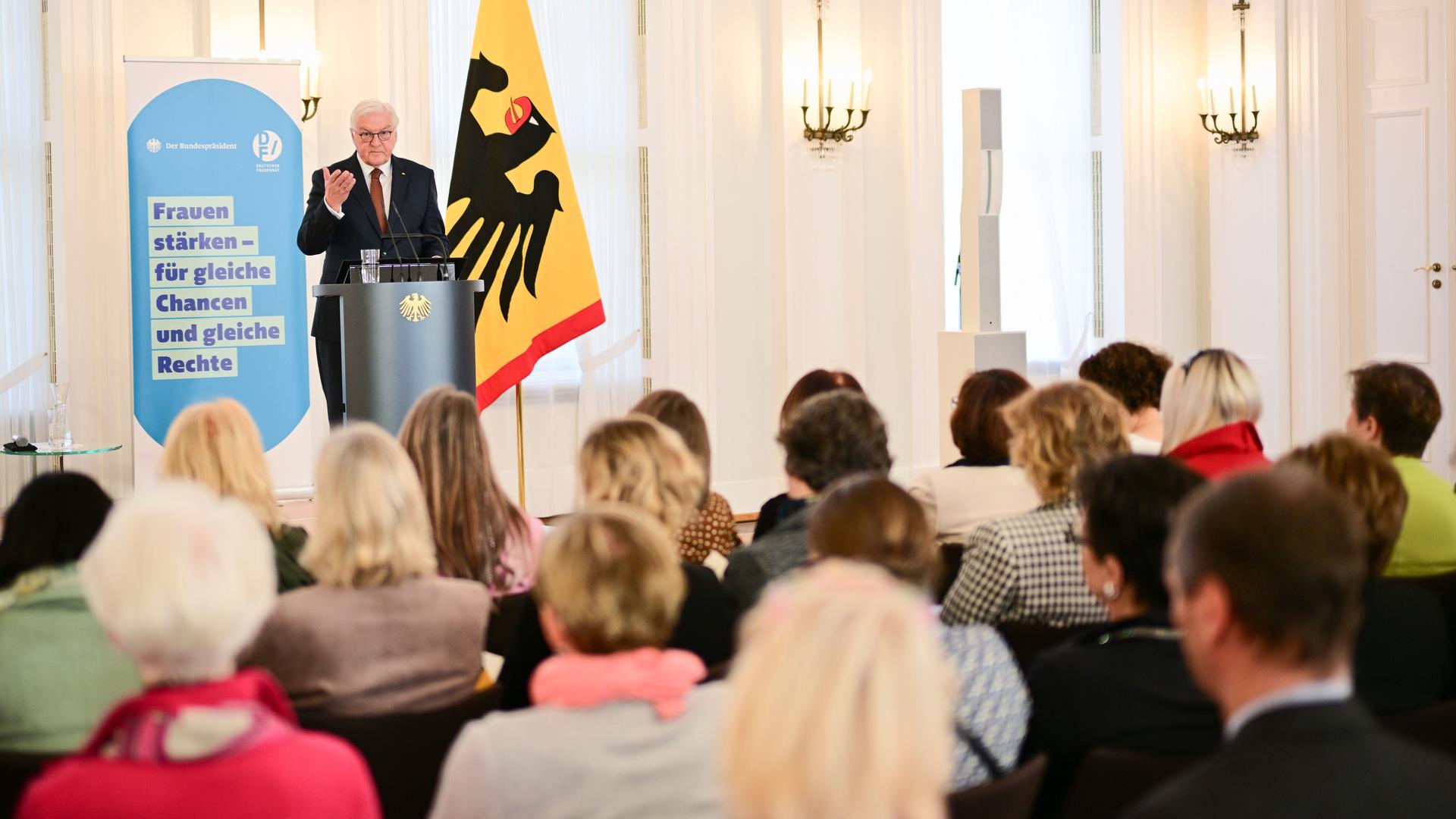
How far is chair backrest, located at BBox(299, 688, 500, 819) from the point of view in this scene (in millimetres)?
2281

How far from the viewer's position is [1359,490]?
2699 millimetres

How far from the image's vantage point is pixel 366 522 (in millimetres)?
2451

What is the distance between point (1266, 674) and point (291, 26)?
680cm

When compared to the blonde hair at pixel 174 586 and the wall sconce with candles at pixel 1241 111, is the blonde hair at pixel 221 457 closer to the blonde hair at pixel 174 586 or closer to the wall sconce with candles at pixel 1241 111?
the blonde hair at pixel 174 586

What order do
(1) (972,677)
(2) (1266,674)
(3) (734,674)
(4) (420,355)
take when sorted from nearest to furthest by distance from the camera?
(3) (734,674) < (2) (1266,674) < (1) (972,677) < (4) (420,355)

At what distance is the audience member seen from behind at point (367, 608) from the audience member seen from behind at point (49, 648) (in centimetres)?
25

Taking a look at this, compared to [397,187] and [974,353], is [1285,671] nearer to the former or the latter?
[397,187]

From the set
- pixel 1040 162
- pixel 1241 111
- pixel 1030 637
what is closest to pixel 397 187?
pixel 1030 637

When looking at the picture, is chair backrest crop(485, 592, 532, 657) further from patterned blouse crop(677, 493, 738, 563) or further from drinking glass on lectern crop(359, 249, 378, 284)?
drinking glass on lectern crop(359, 249, 378, 284)

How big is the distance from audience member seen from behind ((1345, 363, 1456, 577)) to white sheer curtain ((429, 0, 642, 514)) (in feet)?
16.4

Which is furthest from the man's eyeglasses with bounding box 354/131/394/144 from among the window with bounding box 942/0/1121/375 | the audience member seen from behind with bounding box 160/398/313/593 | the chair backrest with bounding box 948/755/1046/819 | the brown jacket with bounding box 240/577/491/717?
the window with bounding box 942/0/1121/375

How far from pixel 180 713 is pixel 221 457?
4.98 feet

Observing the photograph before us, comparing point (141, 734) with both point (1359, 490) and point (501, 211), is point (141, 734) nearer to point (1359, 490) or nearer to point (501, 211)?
point (1359, 490)

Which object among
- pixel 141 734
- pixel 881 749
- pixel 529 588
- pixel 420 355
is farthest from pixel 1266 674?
pixel 420 355
